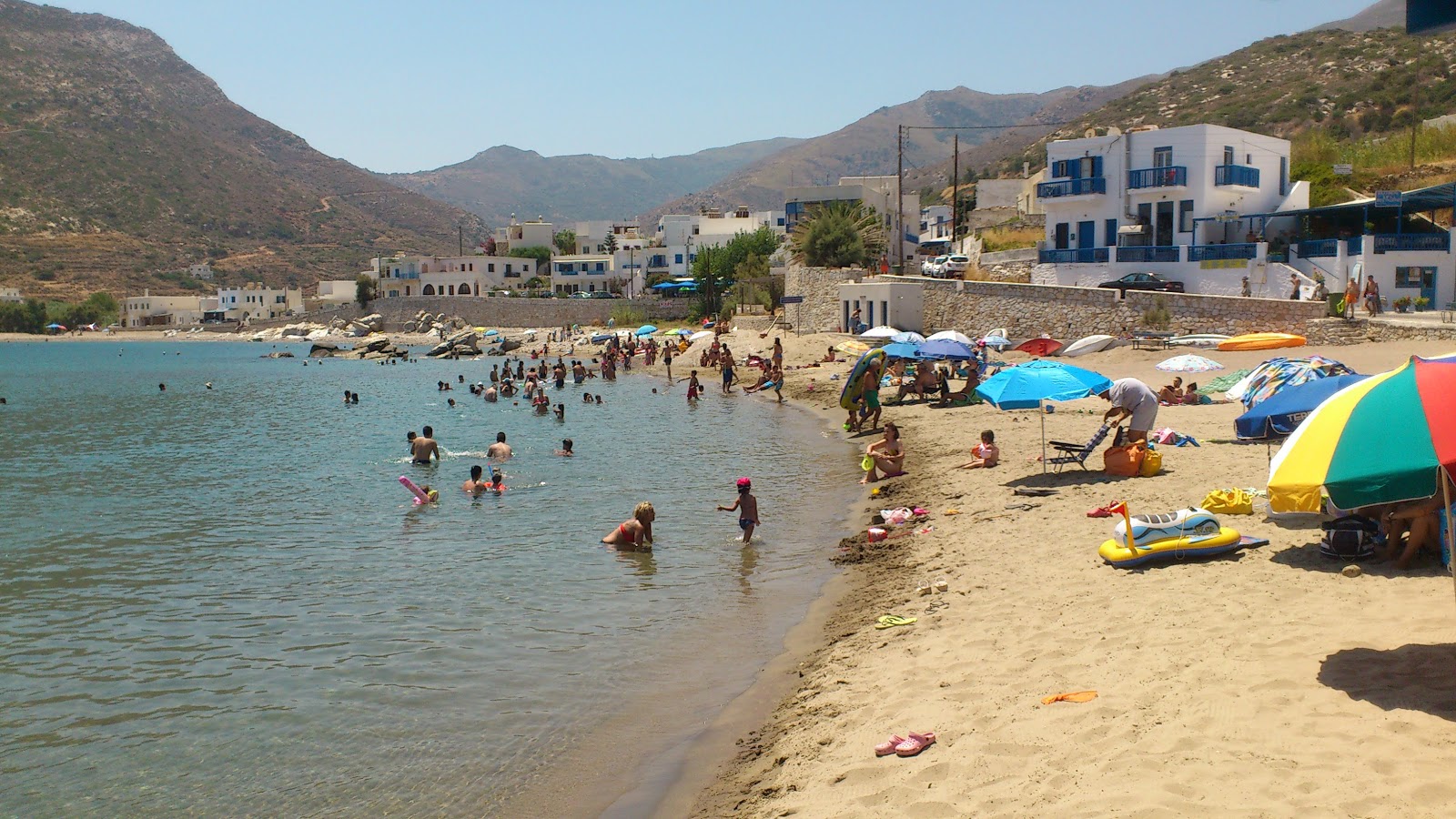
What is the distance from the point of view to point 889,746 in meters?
6.95

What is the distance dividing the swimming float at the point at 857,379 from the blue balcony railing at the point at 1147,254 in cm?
1669

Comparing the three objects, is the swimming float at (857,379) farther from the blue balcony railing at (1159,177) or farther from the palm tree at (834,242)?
the palm tree at (834,242)

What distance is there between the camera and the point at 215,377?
58781mm

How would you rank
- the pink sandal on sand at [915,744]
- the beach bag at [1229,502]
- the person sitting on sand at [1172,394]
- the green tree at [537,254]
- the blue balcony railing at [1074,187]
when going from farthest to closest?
the green tree at [537,254]
the blue balcony railing at [1074,187]
the person sitting on sand at [1172,394]
the beach bag at [1229,502]
the pink sandal on sand at [915,744]

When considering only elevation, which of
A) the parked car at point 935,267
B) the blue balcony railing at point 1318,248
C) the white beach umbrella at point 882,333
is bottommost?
the white beach umbrella at point 882,333

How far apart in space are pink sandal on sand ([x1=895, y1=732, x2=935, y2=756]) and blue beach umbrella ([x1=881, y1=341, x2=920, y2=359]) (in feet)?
58.8

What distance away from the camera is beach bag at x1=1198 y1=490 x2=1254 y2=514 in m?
11.0

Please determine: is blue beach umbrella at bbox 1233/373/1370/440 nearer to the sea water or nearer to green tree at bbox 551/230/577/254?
the sea water

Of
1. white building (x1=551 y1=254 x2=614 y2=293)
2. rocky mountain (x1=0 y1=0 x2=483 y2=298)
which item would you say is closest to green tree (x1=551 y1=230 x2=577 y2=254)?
white building (x1=551 y1=254 x2=614 y2=293)

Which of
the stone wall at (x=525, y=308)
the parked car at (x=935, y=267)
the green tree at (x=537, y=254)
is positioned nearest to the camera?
the parked car at (x=935, y=267)

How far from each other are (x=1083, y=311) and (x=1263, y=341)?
8.02m

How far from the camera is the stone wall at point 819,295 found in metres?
47.3

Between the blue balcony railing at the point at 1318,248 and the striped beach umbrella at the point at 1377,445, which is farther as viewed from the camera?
the blue balcony railing at the point at 1318,248

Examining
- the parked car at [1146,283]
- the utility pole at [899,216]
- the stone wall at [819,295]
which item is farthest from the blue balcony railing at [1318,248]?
the utility pole at [899,216]
